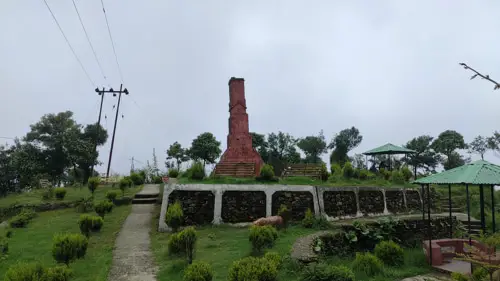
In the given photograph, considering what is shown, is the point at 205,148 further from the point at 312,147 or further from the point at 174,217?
the point at 174,217

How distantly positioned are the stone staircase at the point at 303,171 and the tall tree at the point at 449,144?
24.4 metres

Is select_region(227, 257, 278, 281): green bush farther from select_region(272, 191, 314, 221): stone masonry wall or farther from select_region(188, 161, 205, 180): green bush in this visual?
select_region(188, 161, 205, 180): green bush

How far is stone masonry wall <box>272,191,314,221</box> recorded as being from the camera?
1309 centimetres

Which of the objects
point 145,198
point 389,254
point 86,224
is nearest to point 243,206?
point 145,198

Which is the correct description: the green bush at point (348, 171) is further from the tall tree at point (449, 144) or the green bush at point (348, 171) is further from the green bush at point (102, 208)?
the tall tree at point (449, 144)

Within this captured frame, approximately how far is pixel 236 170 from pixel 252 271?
10451 millimetres

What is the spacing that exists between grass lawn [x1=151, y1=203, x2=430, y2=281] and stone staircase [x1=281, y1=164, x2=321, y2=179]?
459cm

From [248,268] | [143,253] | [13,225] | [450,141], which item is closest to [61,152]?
[13,225]

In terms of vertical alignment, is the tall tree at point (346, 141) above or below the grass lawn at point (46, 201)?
above

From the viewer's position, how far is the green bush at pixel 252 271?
17.7ft

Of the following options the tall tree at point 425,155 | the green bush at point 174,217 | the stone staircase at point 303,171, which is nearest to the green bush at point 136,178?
the stone staircase at point 303,171

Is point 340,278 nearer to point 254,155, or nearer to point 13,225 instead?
point 13,225

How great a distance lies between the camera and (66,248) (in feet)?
23.1

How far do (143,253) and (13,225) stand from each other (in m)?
6.39
